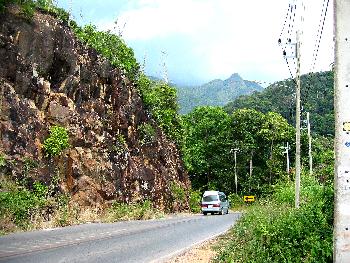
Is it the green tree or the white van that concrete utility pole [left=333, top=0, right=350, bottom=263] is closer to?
the white van

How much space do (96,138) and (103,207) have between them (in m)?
4.40

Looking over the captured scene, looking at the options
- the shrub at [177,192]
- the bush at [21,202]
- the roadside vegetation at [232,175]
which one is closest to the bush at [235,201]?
the roadside vegetation at [232,175]

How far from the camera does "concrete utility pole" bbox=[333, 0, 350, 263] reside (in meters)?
5.19

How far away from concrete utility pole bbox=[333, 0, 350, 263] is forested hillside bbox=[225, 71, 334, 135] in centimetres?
4022

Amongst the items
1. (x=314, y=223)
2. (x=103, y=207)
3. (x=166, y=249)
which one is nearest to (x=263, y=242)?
(x=314, y=223)

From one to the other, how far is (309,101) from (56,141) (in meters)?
51.8

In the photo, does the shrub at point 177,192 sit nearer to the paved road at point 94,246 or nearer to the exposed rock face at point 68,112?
the exposed rock face at point 68,112

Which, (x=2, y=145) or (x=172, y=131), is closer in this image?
(x=2, y=145)

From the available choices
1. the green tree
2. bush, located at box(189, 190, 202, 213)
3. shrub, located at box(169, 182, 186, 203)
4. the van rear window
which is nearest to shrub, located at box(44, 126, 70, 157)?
shrub, located at box(169, 182, 186, 203)

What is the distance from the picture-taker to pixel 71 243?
14438 mm

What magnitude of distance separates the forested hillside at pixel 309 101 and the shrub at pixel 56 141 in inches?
1004

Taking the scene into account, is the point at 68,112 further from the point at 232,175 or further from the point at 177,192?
the point at 232,175

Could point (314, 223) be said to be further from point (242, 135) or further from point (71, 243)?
point (242, 135)

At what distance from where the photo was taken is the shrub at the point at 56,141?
25.4 meters
